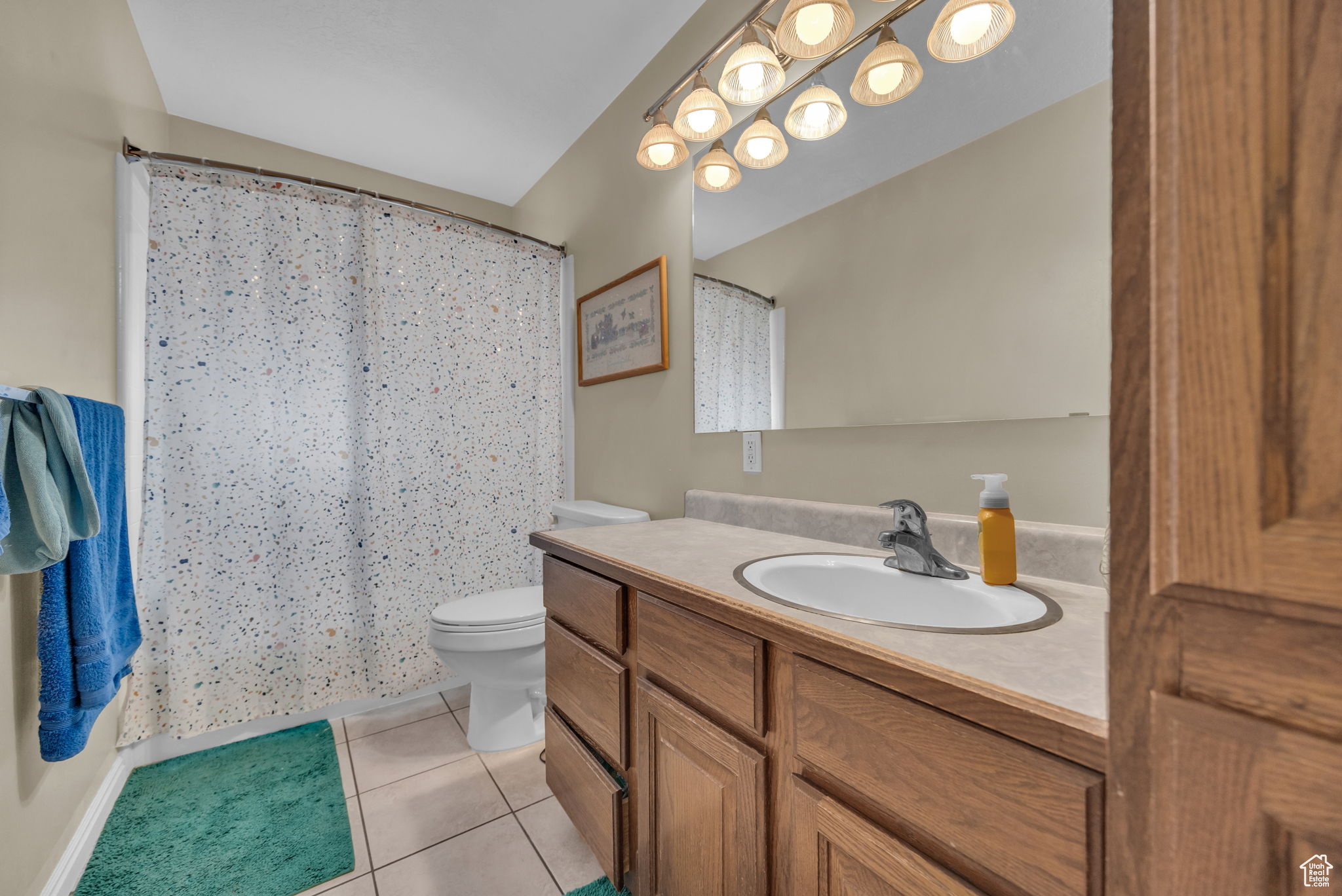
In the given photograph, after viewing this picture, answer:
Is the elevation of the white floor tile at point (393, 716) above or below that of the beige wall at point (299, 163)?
below

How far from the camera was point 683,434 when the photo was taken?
183 cm

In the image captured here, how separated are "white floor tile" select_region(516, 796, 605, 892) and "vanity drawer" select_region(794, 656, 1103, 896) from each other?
997mm

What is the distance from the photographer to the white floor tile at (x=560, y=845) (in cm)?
130

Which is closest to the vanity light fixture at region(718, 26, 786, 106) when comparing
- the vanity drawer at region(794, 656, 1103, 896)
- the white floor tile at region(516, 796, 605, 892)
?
the vanity drawer at region(794, 656, 1103, 896)

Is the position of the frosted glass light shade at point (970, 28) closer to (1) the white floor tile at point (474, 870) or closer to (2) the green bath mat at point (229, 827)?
(1) the white floor tile at point (474, 870)

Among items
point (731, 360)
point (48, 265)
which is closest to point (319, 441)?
point (48, 265)

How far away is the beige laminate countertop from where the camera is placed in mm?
491

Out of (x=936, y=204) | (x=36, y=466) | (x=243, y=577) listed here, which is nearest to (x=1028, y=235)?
(x=936, y=204)

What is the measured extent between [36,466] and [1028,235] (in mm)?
1905

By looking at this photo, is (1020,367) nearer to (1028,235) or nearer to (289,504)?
(1028,235)

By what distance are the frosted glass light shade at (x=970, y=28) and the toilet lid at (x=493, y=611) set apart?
1.82 meters

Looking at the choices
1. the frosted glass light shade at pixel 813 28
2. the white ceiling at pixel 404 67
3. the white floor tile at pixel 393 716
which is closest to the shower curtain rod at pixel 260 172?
the white ceiling at pixel 404 67

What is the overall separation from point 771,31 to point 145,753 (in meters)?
2.93

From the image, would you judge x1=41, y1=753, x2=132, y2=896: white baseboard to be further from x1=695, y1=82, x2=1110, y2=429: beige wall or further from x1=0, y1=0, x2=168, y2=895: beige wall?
x1=695, y1=82, x2=1110, y2=429: beige wall
